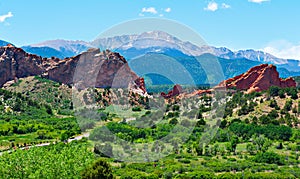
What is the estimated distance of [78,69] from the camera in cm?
10494

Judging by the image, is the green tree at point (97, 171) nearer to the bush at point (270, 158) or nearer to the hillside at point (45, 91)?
the bush at point (270, 158)

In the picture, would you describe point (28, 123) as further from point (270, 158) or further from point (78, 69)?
point (270, 158)

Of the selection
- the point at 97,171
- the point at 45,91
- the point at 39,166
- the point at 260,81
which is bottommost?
the point at 97,171

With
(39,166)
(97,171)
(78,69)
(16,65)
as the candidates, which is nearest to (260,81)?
(78,69)

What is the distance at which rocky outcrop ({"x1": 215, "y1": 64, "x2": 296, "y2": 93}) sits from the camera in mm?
86875

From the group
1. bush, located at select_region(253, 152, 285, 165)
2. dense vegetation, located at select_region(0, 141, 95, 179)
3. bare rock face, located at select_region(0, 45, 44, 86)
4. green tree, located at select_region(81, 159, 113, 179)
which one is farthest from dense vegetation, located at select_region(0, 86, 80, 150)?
bush, located at select_region(253, 152, 285, 165)

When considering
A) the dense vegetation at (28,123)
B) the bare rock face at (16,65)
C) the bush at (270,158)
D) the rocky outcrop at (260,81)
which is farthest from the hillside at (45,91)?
the bush at (270,158)

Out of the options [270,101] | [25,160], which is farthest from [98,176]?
[270,101]

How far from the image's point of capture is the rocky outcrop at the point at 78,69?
9719 cm

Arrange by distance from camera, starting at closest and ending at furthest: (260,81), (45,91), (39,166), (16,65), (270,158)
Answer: (39,166) < (270,158) < (260,81) < (45,91) < (16,65)

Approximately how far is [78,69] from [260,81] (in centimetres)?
4973

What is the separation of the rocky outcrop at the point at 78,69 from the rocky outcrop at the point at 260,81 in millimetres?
26835

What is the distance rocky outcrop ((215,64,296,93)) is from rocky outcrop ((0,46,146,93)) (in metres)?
26.8

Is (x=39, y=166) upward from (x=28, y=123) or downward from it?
downward
